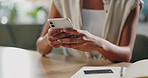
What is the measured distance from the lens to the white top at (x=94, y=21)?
1.30 m

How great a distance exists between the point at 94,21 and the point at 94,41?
327 mm

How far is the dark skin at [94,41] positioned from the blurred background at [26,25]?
19cm

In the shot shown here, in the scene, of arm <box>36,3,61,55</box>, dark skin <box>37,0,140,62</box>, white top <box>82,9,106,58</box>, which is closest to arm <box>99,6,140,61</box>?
dark skin <box>37,0,140,62</box>

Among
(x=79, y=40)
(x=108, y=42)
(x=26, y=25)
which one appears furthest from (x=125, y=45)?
(x=26, y=25)

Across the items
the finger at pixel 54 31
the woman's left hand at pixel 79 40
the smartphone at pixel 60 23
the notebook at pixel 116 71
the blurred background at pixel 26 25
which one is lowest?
the blurred background at pixel 26 25

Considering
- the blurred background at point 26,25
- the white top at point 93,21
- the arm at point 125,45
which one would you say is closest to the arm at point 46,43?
the white top at point 93,21

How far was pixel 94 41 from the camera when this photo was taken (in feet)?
3.31

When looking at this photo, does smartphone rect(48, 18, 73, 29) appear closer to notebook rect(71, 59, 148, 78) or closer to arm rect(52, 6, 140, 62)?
arm rect(52, 6, 140, 62)

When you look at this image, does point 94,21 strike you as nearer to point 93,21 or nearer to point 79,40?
point 93,21

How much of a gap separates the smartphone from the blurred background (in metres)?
0.57

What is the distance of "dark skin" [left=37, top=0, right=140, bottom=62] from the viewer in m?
0.98

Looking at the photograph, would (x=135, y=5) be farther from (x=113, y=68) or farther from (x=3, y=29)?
(x=3, y=29)

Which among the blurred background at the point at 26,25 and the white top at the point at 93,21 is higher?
the white top at the point at 93,21

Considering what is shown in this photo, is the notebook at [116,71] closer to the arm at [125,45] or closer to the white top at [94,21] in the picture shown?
the arm at [125,45]
